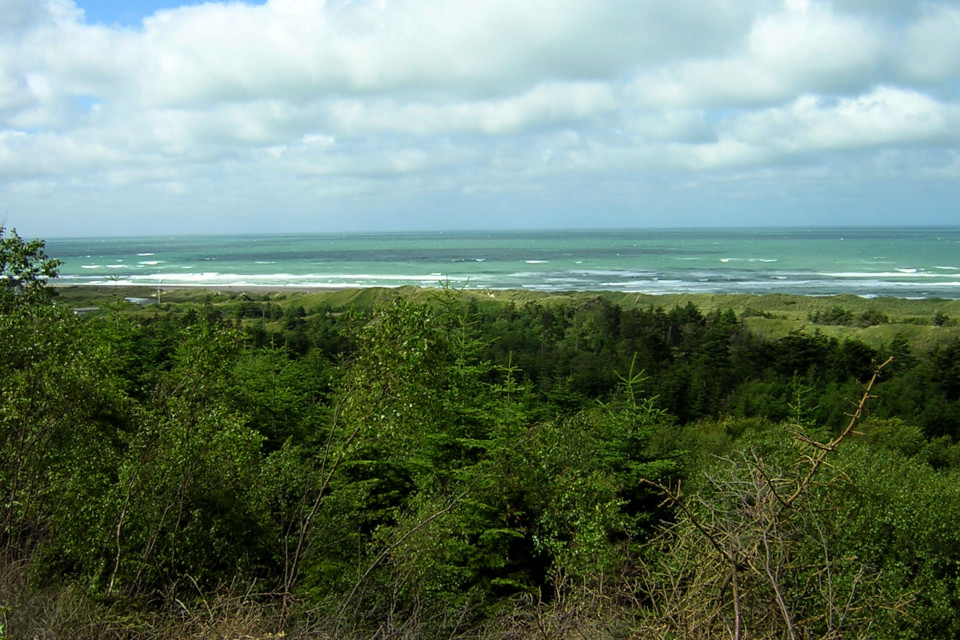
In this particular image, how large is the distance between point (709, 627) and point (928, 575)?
807 cm

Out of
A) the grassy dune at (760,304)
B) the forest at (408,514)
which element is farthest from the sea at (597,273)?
the forest at (408,514)

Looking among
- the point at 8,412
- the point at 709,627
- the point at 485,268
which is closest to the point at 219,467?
the point at 8,412

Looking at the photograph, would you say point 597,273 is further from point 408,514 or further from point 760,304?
point 408,514

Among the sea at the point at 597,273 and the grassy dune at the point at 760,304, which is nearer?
the grassy dune at the point at 760,304

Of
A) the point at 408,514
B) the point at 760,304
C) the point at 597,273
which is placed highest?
the point at 597,273

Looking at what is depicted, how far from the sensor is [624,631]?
29.9 ft

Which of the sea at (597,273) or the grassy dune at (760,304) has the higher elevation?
the sea at (597,273)

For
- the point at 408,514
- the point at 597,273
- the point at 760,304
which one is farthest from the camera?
the point at 597,273

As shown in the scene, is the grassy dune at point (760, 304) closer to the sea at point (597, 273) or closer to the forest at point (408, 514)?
the sea at point (597, 273)

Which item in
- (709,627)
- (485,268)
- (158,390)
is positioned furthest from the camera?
(485,268)

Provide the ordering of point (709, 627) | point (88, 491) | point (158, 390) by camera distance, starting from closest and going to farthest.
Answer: point (709, 627) → point (88, 491) → point (158, 390)

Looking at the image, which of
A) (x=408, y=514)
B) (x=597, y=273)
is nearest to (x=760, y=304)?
(x=597, y=273)

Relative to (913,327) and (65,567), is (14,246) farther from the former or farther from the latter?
(913,327)

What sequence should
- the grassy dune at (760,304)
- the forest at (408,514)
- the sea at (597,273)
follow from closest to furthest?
1. the forest at (408,514)
2. the grassy dune at (760,304)
3. the sea at (597,273)
